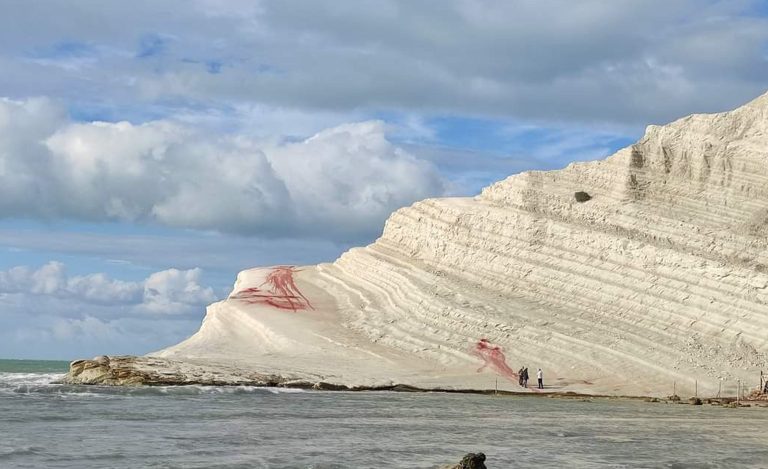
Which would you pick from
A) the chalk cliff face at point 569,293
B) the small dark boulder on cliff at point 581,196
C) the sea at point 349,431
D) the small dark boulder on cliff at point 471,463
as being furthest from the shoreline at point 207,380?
the small dark boulder on cliff at point 471,463

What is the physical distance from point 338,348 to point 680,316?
47.5ft

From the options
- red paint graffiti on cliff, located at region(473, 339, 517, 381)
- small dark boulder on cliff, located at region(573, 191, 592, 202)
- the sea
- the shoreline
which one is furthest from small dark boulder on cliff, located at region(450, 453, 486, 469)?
small dark boulder on cliff, located at region(573, 191, 592, 202)

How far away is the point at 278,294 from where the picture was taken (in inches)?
1946

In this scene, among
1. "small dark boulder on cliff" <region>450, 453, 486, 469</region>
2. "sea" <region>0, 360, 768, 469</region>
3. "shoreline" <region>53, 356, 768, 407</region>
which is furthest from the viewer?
"shoreline" <region>53, 356, 768, 407</region>

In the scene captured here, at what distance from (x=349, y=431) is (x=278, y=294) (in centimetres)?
2619

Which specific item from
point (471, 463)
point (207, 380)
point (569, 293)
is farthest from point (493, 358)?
point (471, 463)

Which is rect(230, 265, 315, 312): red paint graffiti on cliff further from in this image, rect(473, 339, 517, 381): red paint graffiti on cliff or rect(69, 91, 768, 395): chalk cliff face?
rect(473, 339, 517, 381): red paint graffiti on cliff

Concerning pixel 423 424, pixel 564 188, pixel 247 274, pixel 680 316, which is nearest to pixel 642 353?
pixel 680 316

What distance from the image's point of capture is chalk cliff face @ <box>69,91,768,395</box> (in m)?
38.8

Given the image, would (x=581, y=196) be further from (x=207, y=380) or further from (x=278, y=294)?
(x=207, y=380)

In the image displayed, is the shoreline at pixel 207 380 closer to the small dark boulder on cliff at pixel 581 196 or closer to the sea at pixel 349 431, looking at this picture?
the sea at pixel 349 431

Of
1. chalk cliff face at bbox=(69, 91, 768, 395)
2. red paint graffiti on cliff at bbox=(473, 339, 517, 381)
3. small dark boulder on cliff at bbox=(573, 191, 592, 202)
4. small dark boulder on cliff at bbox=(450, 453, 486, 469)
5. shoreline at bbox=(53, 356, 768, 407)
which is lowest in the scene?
small dark boulder on cliff at bbox=(450, 453, 486, 469)

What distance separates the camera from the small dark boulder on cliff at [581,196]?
4588 centimetres

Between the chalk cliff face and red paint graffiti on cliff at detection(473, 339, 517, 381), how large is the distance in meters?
0.07
